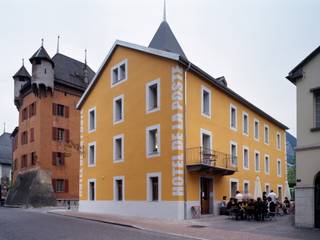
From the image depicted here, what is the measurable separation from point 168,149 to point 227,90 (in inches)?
285

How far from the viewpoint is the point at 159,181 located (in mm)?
22172

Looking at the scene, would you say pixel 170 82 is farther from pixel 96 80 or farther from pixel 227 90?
pixel 96 80

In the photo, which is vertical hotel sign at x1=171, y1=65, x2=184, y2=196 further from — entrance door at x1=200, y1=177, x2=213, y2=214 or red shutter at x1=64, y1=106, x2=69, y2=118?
red shutter at x1=64, y1=106, x2=69, y2=118

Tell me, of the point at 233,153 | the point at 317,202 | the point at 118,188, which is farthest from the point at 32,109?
the point at 317,202

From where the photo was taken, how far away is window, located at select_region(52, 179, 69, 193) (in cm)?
4125

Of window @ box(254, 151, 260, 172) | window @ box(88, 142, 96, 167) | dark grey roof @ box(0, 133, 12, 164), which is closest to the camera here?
window @ box(88, 142, 96, 167)

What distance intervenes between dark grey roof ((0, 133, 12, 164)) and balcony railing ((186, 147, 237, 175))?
2112 inches

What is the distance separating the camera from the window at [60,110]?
137 feet

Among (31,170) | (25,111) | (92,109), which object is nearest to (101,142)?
(92,109)

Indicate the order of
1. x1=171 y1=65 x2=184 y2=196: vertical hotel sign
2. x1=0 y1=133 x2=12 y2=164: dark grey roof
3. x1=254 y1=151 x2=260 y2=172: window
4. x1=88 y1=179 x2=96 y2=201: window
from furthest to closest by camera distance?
x1=0 y1=133 x2=12 y2=164: dark grey roof
x1=254 y1=151 x2=260 y2=172: window
x1=88 y1=179 x2=96 y2=201: window
x1=171 y1=65 x2=184 y2=196: vertical hotel sign

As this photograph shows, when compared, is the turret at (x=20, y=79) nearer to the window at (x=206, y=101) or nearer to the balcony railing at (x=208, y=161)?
the window at (x=206, y=101)

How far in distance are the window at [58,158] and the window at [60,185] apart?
1.77 meters

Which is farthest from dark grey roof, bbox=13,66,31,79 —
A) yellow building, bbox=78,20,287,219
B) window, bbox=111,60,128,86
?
window, bbox=111,60,128,86

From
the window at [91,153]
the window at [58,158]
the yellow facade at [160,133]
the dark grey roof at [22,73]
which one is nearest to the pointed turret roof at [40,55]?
the dark grey roof at [22,73]
